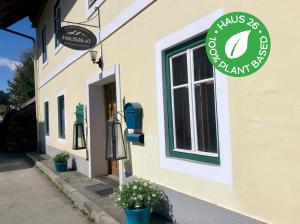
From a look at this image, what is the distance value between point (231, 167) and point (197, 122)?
31.5 inches

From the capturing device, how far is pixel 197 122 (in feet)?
13.4

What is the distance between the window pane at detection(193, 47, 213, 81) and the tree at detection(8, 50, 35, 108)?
3653cm

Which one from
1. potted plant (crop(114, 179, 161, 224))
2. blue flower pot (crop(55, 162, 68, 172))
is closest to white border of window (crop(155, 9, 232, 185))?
potted plant (crop(114, 179, 161, 224))

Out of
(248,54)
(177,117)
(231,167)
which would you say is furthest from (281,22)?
(177,117)

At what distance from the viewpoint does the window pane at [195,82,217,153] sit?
12.5 feet

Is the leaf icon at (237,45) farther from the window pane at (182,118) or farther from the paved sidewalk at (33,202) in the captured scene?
the paved sidewalk at (33,202)

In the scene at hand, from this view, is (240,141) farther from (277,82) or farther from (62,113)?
(62,113)

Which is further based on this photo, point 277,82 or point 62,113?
point 62,113

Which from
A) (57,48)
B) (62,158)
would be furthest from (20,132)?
(62,158)

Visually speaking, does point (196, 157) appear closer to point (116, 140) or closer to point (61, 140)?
point (116, 140)

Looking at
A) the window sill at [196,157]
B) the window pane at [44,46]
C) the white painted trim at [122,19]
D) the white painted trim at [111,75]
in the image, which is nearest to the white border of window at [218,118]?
the window sill at [196,157]

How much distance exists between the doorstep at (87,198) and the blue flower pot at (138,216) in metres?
0.28

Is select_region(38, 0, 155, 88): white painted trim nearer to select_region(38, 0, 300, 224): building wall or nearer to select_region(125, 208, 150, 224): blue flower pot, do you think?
select_region(38, 0, 300, 224): building wall

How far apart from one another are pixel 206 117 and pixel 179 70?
767mm
